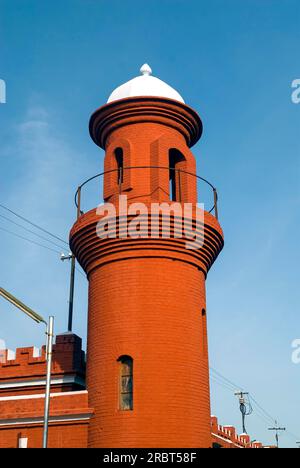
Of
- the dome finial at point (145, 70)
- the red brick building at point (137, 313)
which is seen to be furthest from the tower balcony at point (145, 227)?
the dome finial at point (145, 70)

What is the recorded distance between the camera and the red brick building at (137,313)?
15570 mm

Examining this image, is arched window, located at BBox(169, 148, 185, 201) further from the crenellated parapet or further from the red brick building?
the crenellated parapet

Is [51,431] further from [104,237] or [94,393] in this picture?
[104,237]

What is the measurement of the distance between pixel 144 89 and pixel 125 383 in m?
8.77

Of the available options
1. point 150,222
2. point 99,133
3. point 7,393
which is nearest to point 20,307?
point 150,222

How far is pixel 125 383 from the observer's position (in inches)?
626

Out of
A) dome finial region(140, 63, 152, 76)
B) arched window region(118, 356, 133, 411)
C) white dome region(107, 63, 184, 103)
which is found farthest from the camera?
dome finial region(140, 63, 152, 76)

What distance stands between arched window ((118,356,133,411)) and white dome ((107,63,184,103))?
26.1ft

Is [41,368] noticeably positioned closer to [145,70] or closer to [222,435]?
[222,435]

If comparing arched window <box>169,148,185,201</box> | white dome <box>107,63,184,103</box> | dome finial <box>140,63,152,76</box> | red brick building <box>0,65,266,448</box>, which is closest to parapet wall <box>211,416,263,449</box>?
red brick building <box>0,65,266,448</box>

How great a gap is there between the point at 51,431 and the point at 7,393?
139 inches

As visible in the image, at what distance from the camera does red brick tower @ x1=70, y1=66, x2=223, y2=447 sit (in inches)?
608
